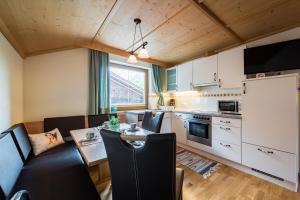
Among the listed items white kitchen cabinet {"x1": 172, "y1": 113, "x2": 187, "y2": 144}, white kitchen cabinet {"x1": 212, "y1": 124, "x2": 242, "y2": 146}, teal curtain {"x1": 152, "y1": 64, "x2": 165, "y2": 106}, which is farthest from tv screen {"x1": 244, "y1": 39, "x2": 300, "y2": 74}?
teal curtain {"x1": 152, "y1": 64, "x2": 165, "y2": 106}

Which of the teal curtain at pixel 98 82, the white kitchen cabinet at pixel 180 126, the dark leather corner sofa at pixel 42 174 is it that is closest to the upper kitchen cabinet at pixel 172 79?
the white kitchen cabinet at pixel 180 126

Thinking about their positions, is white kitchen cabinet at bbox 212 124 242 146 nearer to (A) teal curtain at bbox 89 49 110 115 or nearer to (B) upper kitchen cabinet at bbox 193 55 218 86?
(B) upper kitchen cabinet at bbox 193 55 218 86

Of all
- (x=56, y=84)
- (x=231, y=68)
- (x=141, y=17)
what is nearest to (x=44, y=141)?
(x=56, y=84)

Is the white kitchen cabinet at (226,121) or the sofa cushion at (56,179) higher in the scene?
the white kitchen cabinet at (226,121)

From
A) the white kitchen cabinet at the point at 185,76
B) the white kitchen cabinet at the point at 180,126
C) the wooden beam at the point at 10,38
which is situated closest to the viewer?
the wooden beam at the point at 10,38

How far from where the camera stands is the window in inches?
136

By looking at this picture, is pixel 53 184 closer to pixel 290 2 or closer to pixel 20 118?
pixel 20 118

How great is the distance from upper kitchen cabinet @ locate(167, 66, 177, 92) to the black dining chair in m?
3.16

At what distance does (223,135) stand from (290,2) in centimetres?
202

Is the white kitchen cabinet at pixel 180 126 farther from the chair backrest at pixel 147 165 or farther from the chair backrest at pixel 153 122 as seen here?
the chair backrest at pixel 147 165

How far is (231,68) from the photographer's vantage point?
2.56 m

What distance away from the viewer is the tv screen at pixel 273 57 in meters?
1.97

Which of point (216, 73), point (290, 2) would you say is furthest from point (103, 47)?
point (290, 2)

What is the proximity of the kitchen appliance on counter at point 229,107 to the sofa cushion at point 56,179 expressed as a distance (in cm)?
253
